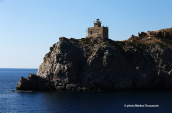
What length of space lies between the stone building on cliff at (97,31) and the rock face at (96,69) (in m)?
4.19

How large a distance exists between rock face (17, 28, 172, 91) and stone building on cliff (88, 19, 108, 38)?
419 centimetres

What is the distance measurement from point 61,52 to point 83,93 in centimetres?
1706

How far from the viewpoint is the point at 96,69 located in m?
79.8

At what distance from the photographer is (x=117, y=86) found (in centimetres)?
7950

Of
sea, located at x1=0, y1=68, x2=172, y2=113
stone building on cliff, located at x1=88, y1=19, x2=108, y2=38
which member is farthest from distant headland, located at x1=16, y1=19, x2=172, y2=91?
sea, located at x1=0, y1=68, x2=172, y2=113

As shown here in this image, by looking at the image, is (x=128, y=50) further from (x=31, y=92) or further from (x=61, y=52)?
(x=31, y=92)

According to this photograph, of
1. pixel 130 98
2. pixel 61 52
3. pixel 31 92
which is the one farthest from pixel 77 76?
pixel 130 98

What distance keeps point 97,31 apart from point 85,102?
4103 centimetres

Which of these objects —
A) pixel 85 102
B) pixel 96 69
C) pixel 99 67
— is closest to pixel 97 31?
pixel 99 67

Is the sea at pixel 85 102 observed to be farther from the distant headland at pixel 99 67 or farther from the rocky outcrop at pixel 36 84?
the distant headland at pixel 99 67

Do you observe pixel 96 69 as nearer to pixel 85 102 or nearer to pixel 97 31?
pixel 85 102

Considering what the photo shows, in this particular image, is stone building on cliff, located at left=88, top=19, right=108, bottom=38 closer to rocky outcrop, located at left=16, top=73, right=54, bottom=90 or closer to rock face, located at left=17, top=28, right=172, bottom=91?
rock face, located at left=17, top=28, right=172, bottom=91

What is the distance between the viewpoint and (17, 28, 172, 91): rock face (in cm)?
7836

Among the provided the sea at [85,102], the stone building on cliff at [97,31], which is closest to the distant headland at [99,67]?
the stone building on cliff at [97,31]
